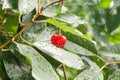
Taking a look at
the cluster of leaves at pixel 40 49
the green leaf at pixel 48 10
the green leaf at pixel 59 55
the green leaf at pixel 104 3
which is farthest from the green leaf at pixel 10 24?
the green leaf at pixel 104 3

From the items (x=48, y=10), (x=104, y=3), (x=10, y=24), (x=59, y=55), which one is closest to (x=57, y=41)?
(x=59, y=55)

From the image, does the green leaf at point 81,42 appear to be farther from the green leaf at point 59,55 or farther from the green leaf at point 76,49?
the green leaf at point 59,55

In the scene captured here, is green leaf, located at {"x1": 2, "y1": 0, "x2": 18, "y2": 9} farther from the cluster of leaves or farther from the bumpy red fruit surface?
the bumpy red fruit surface

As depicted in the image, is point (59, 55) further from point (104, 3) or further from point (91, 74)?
point (104, 3)

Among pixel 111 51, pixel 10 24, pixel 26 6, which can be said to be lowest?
pixel 111 51

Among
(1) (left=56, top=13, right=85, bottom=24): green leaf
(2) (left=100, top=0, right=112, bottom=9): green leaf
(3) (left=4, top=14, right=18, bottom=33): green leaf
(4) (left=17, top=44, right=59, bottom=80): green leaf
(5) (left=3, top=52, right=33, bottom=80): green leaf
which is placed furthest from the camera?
(2) (left=100, top=0, right=112, bottom=9): green leaf

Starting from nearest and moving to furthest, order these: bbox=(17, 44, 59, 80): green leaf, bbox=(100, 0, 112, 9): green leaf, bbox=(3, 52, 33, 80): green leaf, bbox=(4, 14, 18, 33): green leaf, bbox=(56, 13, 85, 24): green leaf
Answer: bbox=(17, 44, 59, 80): green leaf
bbox=(3, 52, 33, 80): green leaf
bbox=(56, 13, 85, 24): green leaf
bbox=(4, 14, 18, 33): green leaf
bbox=(100, 0, 112, 9): green leaf

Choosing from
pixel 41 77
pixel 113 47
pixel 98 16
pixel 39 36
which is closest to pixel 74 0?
pixel 98 16

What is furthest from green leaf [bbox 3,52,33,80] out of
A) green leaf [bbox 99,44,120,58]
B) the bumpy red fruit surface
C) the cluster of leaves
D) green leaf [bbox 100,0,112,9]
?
green leaf [bbox 100,0,112,9]
